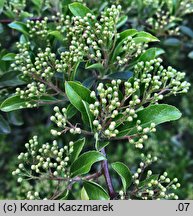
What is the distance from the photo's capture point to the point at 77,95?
2004 mm

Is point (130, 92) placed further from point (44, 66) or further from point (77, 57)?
point (44, 66)

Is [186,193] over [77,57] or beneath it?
beneath

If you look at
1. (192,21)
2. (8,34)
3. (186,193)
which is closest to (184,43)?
(192,21)

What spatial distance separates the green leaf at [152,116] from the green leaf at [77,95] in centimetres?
22

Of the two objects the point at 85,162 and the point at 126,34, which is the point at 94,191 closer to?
the point at 85,162

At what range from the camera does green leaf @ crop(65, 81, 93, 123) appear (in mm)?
1993

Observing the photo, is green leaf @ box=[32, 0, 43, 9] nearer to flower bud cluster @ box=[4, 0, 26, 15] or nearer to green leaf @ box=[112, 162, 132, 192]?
flower bud cluster @ box=[4, 0, 26, 15]

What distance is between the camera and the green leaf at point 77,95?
1993 millimetres

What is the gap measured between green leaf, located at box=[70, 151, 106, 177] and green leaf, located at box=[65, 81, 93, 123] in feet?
0.64

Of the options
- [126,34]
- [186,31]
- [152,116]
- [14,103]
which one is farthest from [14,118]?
[186,31]

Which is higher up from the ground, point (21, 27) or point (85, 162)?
point (21, 27)

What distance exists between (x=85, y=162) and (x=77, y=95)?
349 mm

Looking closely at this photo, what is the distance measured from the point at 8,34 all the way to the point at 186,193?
219 centimetres

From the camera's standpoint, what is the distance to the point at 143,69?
219 cm
